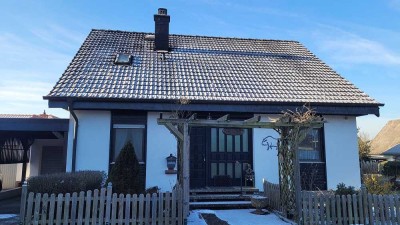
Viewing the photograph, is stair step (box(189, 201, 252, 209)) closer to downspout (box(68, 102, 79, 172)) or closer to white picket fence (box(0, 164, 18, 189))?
downspout (box(68, 102, 79, 172))

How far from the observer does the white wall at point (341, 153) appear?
→ 35.5ft

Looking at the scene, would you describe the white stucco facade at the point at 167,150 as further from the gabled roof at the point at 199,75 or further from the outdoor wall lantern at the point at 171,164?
the gabled roof at the point at 199,75

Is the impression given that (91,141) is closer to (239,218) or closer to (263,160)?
(239,218)

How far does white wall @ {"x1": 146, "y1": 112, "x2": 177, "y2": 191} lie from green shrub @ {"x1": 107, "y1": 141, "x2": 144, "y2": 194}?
8.70 ft

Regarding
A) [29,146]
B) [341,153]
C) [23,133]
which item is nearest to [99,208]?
[23,133]

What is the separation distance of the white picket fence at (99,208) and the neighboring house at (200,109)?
3.31 m

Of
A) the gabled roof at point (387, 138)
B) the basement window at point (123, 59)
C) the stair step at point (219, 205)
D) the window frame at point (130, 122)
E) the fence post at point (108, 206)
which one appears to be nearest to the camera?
the fence post at point (108, 206)

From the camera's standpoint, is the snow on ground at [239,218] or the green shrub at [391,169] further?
the green shrub at [391,169]

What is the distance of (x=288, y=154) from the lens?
7758 mm

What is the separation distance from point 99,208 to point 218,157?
5.09 metres

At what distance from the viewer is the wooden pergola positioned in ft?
23.3

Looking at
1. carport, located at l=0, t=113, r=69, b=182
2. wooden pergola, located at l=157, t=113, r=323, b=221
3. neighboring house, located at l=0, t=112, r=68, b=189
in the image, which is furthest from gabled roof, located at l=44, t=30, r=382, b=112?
wooden pergola, located at l=157, t=113, r=323, b=221

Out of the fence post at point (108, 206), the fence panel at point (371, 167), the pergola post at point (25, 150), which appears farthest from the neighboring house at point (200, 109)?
the fence panel at point (371, 167)

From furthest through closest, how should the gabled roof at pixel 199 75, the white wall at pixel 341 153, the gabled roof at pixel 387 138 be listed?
the gabled roof at pixel 387 138 < the white wall at pixel 341 153 < the gabled roof at pixel 199 75
